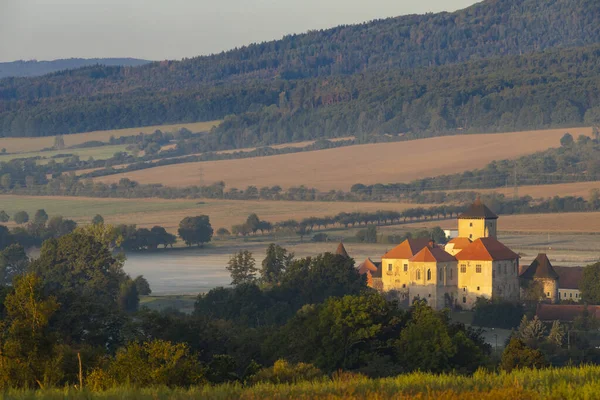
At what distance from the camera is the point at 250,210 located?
18262cm

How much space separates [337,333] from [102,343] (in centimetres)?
848

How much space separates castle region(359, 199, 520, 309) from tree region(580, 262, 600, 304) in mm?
4415

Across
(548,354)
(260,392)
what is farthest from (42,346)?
(548,354)

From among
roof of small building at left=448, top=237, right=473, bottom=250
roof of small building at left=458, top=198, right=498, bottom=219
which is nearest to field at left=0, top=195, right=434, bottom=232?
roof of small building at left=458, top=198, right=498, bottom=219

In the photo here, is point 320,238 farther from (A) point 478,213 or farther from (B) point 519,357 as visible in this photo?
(B) point 519,357

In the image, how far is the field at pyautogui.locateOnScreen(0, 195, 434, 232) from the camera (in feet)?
567

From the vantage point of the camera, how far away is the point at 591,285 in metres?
93.9

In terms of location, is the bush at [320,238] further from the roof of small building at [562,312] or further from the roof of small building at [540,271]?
the roof of small building at [562,312]

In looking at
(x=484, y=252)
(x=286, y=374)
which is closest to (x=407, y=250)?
(x=484, y=252)

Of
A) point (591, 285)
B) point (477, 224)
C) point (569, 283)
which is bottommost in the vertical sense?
point (569, 283)

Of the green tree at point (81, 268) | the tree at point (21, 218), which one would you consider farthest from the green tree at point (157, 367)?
the tree at point (21, 218)

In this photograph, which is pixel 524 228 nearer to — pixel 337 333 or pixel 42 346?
pixel 337 333

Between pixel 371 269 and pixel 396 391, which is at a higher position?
pixel 396 391

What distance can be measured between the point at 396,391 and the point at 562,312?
6031 centimetres
